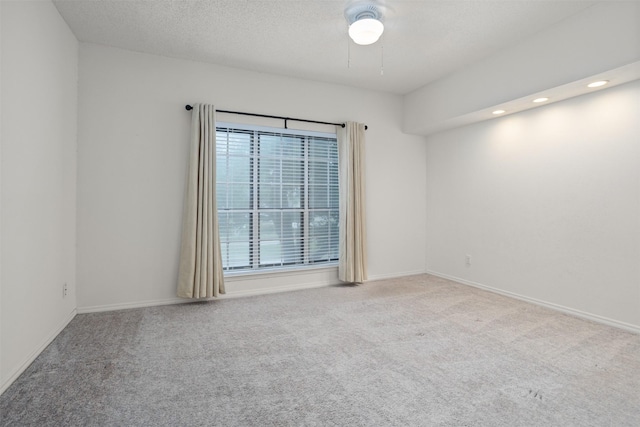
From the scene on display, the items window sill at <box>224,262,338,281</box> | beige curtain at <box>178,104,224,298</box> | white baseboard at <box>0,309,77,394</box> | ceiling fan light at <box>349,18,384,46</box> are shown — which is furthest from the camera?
window sill at <box>224,262,338,281</box>

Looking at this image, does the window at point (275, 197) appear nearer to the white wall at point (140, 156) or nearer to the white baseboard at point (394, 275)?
the white wall at point (140, 156)

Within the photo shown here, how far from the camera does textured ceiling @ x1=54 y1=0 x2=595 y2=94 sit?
2701 millimetres

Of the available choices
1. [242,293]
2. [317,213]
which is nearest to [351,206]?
[317,213]

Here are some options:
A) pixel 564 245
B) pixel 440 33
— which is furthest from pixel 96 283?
pixel 564 245

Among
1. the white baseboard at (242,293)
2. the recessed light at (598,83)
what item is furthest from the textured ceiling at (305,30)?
the white baseboard at (242,293)

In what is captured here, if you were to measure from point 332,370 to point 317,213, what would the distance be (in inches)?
99.3

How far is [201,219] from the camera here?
3.55 m

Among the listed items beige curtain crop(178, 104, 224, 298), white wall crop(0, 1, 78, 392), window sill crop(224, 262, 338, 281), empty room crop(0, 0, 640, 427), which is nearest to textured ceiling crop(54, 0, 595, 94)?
empty room crop(0, 0, 640, 427)

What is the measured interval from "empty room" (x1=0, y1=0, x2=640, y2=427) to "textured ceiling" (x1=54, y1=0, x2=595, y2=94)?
3cm

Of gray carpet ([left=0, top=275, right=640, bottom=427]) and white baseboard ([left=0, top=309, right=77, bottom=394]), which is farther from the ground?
white baseboard ([left=0, top=309, right=77, bottom=394])

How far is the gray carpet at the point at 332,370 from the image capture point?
5.62 feet

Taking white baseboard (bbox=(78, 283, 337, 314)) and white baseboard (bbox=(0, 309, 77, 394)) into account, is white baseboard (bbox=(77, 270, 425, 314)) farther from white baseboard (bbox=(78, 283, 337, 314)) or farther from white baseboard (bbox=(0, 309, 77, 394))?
white baseboard (bbox=(0, 309, 77, 394))

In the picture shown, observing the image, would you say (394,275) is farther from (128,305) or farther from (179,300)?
(128,305)

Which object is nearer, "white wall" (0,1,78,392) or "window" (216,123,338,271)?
"white wall" (0,1,78,392)
